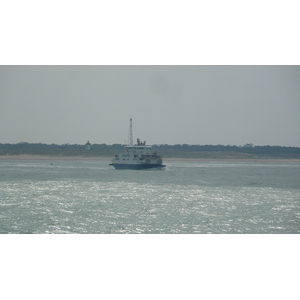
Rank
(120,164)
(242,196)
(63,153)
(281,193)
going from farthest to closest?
(63,153), (120,164), (281,193), (242,196)

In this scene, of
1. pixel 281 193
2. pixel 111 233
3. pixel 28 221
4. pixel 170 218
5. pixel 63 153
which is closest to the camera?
pixel 111 233

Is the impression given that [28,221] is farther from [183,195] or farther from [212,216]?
[183,195]

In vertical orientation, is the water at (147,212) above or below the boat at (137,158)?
below

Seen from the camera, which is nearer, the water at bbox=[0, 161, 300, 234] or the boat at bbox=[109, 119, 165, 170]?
the water at bbox=[0, 161, 300, 234]

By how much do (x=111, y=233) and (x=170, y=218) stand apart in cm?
308

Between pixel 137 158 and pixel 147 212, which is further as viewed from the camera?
pixel 137 158

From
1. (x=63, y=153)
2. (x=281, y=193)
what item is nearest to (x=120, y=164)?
(x=63, y=153)

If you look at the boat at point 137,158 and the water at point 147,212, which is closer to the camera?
the water at point 147,212

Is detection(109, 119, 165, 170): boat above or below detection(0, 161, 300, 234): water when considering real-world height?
above

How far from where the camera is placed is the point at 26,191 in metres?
22.9

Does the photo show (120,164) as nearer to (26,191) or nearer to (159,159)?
(159,159)

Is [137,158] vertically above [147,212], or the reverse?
[137,158]

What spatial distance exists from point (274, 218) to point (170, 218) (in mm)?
3739

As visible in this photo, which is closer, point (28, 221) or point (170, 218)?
point (28, 221)
